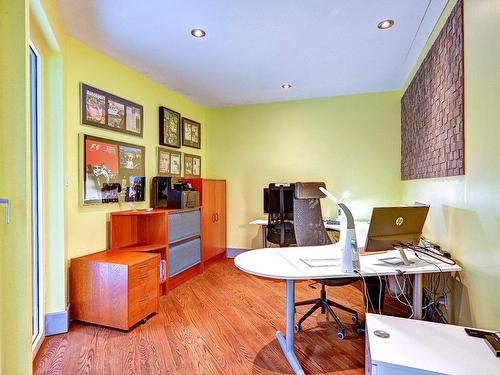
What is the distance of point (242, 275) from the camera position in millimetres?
3934

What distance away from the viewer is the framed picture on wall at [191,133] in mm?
4379

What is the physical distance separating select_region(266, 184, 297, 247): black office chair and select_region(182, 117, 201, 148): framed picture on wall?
164cm

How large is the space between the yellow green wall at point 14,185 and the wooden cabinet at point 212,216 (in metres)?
2.65

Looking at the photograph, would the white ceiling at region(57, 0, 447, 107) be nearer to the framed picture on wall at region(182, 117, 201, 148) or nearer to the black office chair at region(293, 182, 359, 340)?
the framed picture on wall at region(182, 117, 201, 148)

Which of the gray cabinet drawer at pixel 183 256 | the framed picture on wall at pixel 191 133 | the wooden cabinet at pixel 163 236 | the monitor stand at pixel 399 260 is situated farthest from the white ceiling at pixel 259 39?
the gray cabinet drawer at pixel 183 256

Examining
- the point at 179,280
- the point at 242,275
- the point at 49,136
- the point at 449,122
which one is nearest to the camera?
the point at 449,122

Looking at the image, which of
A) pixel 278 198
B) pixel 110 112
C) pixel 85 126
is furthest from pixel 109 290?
pixel 278 198

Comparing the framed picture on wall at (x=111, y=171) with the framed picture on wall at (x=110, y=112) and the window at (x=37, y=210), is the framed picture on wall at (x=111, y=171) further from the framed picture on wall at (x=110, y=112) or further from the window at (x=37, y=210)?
the window at (x=37, y=210)

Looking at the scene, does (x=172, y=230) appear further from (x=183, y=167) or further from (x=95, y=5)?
(x=95, y=5)

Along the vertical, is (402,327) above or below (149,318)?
above

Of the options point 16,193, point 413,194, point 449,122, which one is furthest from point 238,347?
point 413,194

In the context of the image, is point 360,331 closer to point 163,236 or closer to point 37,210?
point 163,236

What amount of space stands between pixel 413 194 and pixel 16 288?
3.64 meters

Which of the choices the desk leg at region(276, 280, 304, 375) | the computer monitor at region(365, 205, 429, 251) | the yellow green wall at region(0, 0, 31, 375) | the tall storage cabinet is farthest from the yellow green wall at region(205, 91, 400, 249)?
the yellow green wall at region(0, 0, 31, 375)
